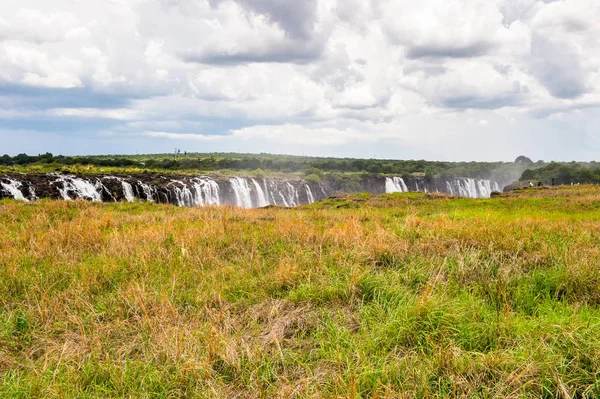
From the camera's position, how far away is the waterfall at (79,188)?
2719cm

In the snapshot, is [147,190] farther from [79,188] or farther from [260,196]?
Answer: [260,196]

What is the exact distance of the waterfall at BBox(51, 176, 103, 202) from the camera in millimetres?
27191

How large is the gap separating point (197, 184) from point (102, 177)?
813 centimetres

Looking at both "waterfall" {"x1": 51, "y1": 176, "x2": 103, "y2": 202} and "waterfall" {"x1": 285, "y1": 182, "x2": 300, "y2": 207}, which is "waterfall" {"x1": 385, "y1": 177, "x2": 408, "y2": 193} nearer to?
"waterfall" {"x1": 285, "y1": 182, "x2": 300, "y2": 207}

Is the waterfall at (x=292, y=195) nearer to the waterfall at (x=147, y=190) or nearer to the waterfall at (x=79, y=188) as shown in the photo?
the waterfall at (x=147, y=190)

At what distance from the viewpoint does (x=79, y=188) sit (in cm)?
2780

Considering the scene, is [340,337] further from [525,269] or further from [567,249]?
[567,249]

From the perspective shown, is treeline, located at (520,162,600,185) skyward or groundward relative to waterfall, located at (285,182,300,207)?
skyward

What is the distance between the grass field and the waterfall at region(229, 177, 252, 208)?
102 ft

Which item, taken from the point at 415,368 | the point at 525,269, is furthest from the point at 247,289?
the point at 525,269

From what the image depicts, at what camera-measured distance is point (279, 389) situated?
3.01m

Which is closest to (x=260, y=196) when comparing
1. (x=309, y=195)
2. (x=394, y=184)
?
(x=309, y=195)

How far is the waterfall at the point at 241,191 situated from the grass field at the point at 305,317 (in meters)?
30.9

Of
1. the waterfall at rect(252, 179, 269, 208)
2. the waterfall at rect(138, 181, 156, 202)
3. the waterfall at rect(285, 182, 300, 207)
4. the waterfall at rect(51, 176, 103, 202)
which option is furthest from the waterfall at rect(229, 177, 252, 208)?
the waterfall at rect(51, 176, 103, 202)
